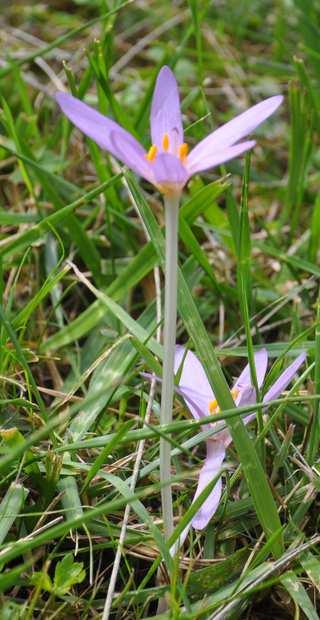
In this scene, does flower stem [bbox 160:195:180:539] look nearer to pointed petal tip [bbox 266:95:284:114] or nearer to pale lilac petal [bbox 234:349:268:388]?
pointed petal tip [bbox 266:95:284:114]

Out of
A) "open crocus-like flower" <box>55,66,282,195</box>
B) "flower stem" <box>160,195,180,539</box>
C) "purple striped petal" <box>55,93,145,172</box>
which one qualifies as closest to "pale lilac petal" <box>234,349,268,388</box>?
"flower stem" <box>160,195,180,539</box>

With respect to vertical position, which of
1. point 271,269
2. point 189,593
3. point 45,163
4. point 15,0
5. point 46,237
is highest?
point 15,0

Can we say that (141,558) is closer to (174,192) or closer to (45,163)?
(174,192)

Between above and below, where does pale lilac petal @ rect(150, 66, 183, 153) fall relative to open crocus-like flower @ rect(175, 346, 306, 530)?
above

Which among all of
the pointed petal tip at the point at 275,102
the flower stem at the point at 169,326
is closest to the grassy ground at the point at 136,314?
the flower stem at the point at 169,326

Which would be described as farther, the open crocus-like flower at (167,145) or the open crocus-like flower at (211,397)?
the open crocus-like flower at (211,397)

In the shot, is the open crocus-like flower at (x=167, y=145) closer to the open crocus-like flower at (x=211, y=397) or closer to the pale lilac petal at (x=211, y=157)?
the pale lilac petal at (x=211, y=157)

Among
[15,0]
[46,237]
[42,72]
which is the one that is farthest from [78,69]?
[46,237]
